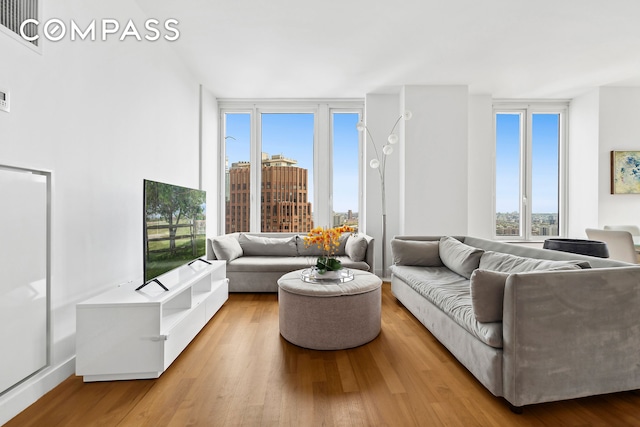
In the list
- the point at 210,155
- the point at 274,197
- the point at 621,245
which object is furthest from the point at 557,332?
the point at 210,155

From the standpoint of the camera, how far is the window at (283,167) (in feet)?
16.7

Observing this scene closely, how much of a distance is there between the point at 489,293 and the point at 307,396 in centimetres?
Answer: 119

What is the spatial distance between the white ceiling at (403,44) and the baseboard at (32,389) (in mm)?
2928

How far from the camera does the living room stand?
1935 mm

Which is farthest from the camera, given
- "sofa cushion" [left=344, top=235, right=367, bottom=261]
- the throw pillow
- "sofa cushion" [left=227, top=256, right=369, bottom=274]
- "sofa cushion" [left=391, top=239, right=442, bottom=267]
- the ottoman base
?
"sofa cushion" [left=344, top=235, right=367, bottom=261]

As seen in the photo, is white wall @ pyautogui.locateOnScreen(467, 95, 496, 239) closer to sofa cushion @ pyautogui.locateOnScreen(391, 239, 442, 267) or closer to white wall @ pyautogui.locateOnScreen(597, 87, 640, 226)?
white wall @ pyautogui.locateOnScreen(597, 87, 640, 226)

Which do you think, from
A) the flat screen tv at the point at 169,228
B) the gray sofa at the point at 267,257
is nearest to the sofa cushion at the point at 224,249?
the gray sofa at the point at 267,257

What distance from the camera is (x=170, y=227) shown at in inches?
101

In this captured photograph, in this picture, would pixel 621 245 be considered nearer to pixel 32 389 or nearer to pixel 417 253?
pixel 417 253

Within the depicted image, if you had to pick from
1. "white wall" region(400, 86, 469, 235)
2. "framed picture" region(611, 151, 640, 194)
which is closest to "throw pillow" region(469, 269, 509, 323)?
"white wall" region(400, 86, 469, 235)

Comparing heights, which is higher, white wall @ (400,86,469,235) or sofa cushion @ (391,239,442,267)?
white wall @ (400,86,469,235)

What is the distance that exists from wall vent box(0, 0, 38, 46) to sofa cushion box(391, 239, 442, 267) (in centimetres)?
348

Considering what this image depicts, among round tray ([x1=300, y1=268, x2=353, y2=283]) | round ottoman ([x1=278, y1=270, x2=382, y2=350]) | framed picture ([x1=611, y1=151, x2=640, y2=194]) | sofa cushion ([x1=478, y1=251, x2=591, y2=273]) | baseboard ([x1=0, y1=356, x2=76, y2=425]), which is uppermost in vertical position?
framed picture ([x1=611, y1=151, x2=640, y2=194])

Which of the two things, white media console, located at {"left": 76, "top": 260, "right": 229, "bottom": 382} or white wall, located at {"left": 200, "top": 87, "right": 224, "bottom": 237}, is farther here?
white wall, located at {"left": 200, "top": 87, "right": 224, "bottom": 237}
